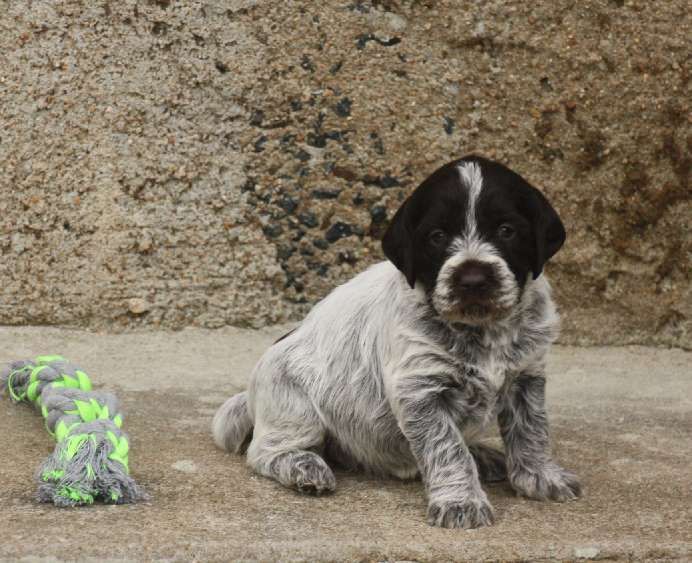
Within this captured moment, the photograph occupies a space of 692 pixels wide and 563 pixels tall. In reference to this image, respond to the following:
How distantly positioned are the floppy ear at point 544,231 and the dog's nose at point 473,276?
0.25m

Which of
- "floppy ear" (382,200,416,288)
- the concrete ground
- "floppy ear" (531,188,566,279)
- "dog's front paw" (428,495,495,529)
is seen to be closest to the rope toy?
the concrete ground

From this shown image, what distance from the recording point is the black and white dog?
383 centimetres

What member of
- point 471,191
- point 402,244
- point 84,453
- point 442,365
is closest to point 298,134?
point 402,244

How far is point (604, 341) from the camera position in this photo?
590 centimetres

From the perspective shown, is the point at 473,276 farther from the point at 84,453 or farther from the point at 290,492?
the point at 84,453

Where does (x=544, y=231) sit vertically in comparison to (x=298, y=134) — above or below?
below

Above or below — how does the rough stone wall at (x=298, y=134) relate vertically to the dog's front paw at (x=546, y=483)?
above

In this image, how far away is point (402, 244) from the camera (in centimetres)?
394

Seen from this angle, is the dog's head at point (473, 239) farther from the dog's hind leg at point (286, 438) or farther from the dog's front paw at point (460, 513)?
the dog's hind leg at point (286, 438)

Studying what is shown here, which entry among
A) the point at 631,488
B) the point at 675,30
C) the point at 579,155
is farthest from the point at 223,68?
the point at 631,488

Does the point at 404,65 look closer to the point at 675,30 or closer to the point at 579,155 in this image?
the point at 579,155

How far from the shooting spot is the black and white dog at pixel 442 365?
3.83 m

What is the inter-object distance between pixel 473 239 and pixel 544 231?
262 millimetres

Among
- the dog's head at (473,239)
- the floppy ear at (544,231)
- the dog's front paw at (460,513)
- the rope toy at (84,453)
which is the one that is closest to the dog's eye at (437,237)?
the dog's head at (473,239)
